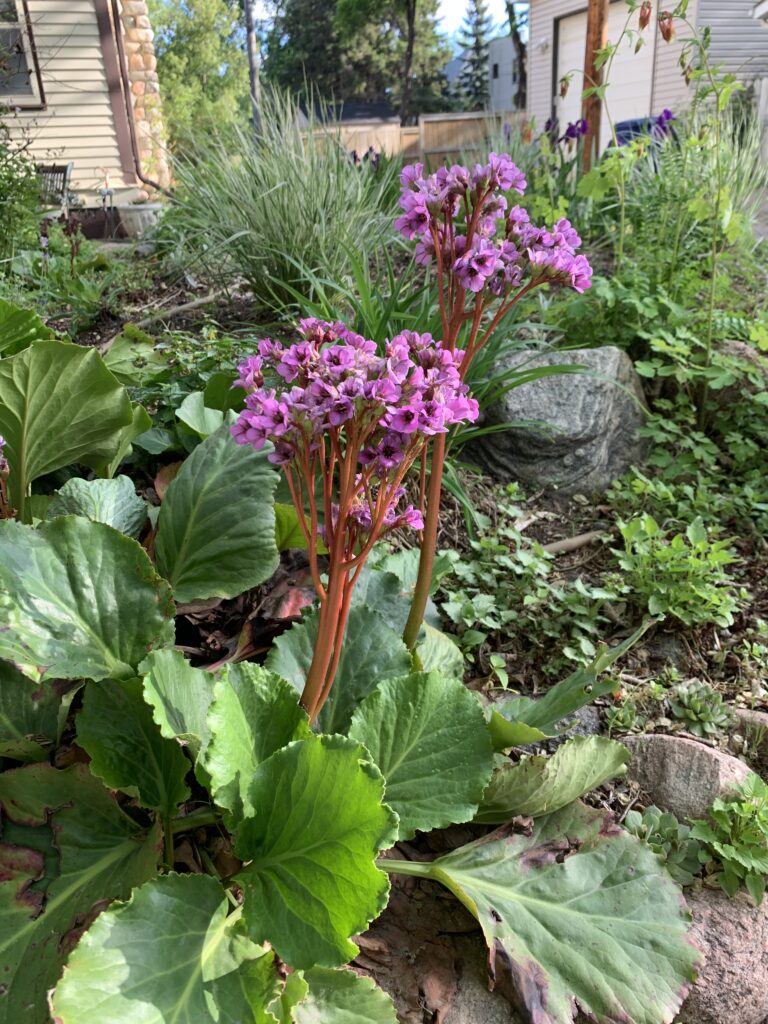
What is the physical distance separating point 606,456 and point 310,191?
75.0 inches

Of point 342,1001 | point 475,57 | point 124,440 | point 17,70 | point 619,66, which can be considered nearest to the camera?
point 342,1001

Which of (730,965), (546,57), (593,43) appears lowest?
(730,965)

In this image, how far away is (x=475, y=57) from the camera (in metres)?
38.2

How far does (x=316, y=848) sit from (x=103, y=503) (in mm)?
863

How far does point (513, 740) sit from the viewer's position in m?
1.31

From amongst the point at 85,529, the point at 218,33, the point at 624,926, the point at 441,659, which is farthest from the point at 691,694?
the point at 218,33

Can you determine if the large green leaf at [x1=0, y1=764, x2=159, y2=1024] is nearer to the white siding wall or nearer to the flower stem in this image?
the flower stem

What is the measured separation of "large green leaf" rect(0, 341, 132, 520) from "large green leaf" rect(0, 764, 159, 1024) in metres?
0.65

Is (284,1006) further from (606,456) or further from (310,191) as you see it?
(310,191)

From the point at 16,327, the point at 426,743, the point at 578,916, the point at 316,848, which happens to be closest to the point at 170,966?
the point at 316,848

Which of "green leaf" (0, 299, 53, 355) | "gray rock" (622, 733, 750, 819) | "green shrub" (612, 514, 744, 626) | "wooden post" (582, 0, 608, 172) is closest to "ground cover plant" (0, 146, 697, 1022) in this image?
"gray rock" (622, 733, 750, 819)

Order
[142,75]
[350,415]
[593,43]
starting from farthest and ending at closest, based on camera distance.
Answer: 1. [142,75]
2. [593,43]
3. [350,415]

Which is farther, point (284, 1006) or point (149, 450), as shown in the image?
point (149, 450)

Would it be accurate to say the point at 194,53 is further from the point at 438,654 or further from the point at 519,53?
the point at 438,654
